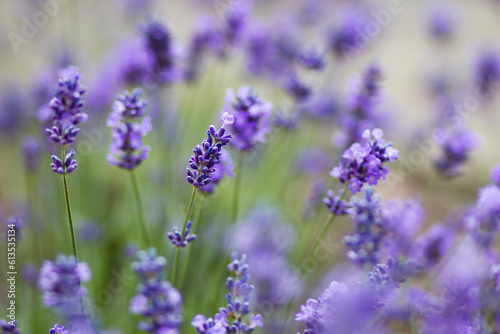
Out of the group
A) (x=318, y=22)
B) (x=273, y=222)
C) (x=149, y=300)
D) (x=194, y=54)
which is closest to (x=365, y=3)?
(x=318, y=22)

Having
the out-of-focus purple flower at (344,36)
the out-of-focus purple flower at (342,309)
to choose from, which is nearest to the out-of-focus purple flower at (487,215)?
the out-of-focus purple flower at (342,309)

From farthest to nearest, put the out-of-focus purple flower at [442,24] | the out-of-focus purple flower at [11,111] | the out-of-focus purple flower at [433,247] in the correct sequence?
the out-of-focus purple flower at [442,24] → the out-of-focus purple flower at [11,111] → the out-of-focus purple flower at [433,247]

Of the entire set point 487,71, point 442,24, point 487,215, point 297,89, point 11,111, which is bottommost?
point 487,215

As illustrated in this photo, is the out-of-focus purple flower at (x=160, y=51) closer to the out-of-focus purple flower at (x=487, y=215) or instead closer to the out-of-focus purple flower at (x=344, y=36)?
the out-of-focus purple flower at (x=344, y=36)

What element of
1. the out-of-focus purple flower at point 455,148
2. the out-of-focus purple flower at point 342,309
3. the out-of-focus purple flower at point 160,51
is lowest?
the out-of-focus purple flower at point 342,309

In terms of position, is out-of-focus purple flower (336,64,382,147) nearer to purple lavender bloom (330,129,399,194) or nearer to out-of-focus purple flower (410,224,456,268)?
out-of-focus purple flower (410,224,456,268)

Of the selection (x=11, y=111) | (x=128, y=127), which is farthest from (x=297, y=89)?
(x=11, y=111)

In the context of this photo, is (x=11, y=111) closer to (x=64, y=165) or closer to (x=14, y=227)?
(x=14, y=227)
